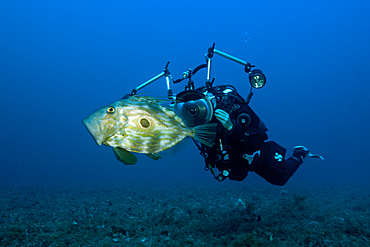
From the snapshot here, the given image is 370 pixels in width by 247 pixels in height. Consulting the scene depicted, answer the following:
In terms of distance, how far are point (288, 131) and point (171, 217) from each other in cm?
9901

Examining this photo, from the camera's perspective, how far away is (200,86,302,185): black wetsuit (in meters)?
3.59

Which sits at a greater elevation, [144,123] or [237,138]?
[237,138]

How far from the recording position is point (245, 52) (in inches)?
4016

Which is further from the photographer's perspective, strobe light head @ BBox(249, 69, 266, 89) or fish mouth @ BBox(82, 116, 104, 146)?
strobe light head @ BBox(249, 69, 266, 89)

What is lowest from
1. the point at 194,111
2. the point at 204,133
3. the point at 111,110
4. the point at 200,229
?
the point at 200,229

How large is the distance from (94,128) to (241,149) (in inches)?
114

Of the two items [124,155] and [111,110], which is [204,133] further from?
[111,110]

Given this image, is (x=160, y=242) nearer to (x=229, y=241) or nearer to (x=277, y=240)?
(x=229, y=241)

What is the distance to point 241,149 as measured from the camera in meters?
3.92

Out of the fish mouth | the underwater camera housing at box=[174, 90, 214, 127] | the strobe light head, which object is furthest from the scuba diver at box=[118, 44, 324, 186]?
the fish mouth

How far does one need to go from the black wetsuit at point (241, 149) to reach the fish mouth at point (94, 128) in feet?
6.50

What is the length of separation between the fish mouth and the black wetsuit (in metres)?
1.98

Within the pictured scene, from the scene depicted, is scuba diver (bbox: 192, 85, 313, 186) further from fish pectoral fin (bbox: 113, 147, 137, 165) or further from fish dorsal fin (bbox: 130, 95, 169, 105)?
fish pectoral fin (bbox: 113, 147, 137, 165)

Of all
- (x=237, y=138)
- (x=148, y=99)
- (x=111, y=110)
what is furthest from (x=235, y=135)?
(x=111, y=110)
